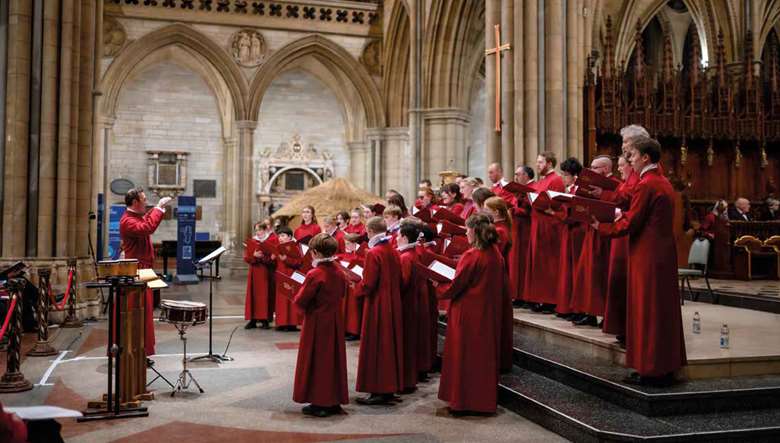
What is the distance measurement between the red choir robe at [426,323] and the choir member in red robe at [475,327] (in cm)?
69

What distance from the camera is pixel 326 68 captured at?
22297 millimetres

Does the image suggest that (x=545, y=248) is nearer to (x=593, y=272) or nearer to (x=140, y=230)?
(x=593, y=272)

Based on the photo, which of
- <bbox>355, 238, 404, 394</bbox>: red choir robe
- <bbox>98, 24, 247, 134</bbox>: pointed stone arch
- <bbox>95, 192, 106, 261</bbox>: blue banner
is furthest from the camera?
<bbox>98, 24, 247, 134</bbox>: pointed stone arch

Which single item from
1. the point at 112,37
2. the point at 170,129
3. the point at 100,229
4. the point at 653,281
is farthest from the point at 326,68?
the point at 653,281

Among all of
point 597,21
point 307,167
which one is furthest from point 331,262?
point 307,167

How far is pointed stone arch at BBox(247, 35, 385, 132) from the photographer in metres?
20.4

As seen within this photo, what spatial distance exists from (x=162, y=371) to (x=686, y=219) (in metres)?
7.51

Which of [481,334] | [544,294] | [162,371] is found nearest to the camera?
[481,334]

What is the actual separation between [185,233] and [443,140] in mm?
6560

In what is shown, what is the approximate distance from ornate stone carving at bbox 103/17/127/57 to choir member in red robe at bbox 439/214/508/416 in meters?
16.8

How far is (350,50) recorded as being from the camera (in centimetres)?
2103

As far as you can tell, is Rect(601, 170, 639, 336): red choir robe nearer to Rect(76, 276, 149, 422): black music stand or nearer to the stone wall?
Rect(76, 276, 149, 422): black music stand

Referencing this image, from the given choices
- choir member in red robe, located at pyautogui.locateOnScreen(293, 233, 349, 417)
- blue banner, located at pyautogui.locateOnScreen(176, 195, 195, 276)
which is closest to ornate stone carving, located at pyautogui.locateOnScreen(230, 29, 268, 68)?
blue banner, located at pyautogui.locateOnScreen(176, 195, 195, 276)

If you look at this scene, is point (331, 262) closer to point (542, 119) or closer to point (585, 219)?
point (585, 219)
